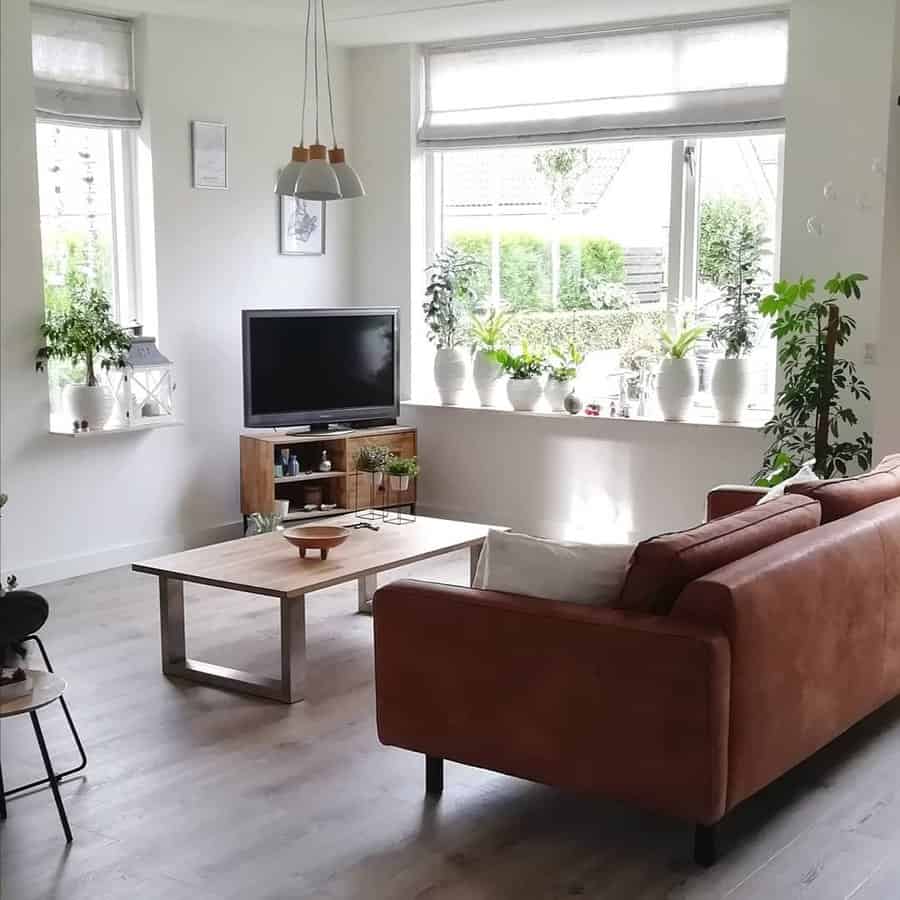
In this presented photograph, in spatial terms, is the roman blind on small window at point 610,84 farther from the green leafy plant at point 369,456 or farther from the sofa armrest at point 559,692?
the sofa armrest at point 559,692

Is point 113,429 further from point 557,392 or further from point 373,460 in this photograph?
point 557,392

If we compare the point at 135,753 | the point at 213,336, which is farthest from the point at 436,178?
the point at 135,753

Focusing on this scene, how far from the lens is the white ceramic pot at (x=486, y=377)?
7.17 meters

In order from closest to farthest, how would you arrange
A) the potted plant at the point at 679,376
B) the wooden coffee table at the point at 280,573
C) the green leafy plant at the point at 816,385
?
the wooden coffee table at the point at 280,573, the green leafy plant at the point at 816,385, the potted plant at the point at 679,376

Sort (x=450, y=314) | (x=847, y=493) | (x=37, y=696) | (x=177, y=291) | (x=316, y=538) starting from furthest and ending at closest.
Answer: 1. (x=450, y=314)
2. (x=177, y=291)
3. (x=316, y=538)
4. (x=847, y=493)
5. (x=37, y=696)

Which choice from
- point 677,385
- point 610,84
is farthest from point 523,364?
point 610,84

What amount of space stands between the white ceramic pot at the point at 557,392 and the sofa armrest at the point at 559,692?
3.55 metres

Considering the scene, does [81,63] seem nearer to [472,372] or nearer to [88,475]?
[88,475]

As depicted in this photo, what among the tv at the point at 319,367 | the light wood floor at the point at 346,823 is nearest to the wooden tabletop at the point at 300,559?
the light wood floor at the point at 346,823

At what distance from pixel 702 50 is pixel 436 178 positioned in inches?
70.4

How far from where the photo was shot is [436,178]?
24.7 feet

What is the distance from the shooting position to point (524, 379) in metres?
7.04

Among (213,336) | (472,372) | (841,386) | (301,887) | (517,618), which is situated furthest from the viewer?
(472,372)

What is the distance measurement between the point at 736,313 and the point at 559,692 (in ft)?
11.8
